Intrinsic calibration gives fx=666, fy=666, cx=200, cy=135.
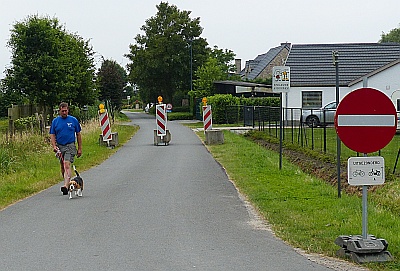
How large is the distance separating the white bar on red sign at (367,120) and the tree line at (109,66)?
2883cm

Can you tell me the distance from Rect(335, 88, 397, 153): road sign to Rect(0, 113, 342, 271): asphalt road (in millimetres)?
1483

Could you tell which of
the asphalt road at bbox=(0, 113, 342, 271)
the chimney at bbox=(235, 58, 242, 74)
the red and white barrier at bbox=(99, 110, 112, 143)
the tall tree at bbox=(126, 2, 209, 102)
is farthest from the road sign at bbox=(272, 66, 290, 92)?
the chimney at bbox=(235, 58, 242, 74)

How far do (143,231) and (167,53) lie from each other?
67.2m

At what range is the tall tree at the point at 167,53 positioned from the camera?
75.4 meters

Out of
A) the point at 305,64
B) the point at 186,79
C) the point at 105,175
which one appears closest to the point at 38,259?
the point at 105,175

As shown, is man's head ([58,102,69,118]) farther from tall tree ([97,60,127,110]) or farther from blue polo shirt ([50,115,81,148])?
tall tree ([97,60,127,110])

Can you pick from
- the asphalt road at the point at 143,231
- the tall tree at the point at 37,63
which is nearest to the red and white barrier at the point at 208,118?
the tall tree at the point at 37,63

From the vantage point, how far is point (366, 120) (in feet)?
24.7

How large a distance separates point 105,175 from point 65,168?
4.16 m

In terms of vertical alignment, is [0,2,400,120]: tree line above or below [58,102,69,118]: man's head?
above

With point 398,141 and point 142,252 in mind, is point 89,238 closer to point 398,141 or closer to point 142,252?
point 142,252

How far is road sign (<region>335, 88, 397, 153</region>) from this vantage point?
7.49m

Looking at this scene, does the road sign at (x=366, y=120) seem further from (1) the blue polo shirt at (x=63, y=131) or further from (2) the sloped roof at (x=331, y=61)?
(2) the sloped roof at (x=331, y=61)

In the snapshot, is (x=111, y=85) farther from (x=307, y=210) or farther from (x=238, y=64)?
(x=307, y=210)
